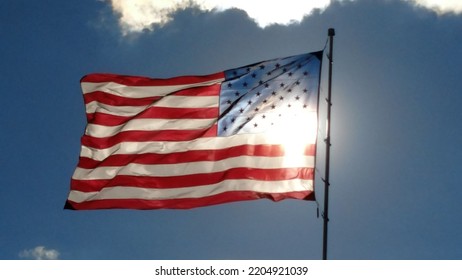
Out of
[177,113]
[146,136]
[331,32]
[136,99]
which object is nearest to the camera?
[331,32]

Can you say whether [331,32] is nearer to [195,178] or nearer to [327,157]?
[327,157]

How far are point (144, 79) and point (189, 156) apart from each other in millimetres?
2736

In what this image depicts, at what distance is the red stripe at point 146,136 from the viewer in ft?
63.6

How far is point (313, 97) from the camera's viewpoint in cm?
1866

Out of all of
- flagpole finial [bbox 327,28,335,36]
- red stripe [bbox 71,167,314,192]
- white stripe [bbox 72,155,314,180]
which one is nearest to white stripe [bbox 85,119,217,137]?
white stripe [bbox 72,155,314,180]

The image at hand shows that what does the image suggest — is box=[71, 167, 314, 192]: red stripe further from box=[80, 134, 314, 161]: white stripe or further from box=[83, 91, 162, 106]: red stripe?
box=[83, 91, 162, 106]: red stripe

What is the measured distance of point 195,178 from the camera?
1877 centimetres

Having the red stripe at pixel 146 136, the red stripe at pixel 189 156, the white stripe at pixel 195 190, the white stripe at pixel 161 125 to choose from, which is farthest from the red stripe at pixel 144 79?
the white stripe at pixel 195 190

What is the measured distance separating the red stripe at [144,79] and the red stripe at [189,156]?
208cm

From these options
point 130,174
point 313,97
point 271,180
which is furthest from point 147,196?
point 313,97

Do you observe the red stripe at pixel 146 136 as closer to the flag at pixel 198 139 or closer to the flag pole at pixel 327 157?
the flag at pixel 198 139

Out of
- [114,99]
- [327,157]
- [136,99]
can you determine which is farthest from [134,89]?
[327,157]

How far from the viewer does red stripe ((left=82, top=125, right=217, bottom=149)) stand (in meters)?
19.4

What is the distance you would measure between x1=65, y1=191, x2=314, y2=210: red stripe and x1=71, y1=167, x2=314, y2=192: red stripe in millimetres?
391
